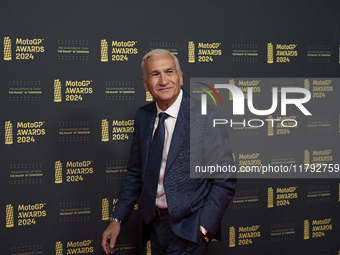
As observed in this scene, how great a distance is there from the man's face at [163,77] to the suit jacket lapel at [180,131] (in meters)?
0.09

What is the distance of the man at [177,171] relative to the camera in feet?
4.64

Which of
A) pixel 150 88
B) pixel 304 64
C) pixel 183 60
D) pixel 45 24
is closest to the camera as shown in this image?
pixel 150 88

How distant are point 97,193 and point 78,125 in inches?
24.8

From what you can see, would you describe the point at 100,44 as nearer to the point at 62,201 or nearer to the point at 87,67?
the point at 87,67

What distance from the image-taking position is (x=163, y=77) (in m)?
1.48

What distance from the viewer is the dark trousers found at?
56.9 inches

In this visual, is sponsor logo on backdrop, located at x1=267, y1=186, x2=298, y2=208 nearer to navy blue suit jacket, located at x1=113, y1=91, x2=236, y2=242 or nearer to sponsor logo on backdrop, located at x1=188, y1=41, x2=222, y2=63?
sponsor logo on backdrop, located at x1=188, y1=41, x2=222, y2=63

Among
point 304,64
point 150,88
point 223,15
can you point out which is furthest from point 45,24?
point 304,64

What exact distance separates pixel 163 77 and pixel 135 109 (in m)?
1.11

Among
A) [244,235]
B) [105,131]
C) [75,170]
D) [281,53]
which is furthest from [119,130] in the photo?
[281,53]

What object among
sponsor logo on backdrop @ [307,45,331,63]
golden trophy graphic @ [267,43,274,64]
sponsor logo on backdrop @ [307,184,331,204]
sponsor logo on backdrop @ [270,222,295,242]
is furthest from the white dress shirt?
sponsor logo on backdrop @ [307,184,331,204]

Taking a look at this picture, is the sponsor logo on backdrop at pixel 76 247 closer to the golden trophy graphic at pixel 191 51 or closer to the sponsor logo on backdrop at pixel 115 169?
the sponsor logo on backdrop at pixel 115 169

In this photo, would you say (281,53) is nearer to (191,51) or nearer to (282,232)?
(191,51)

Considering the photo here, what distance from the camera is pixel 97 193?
2.52 metres
